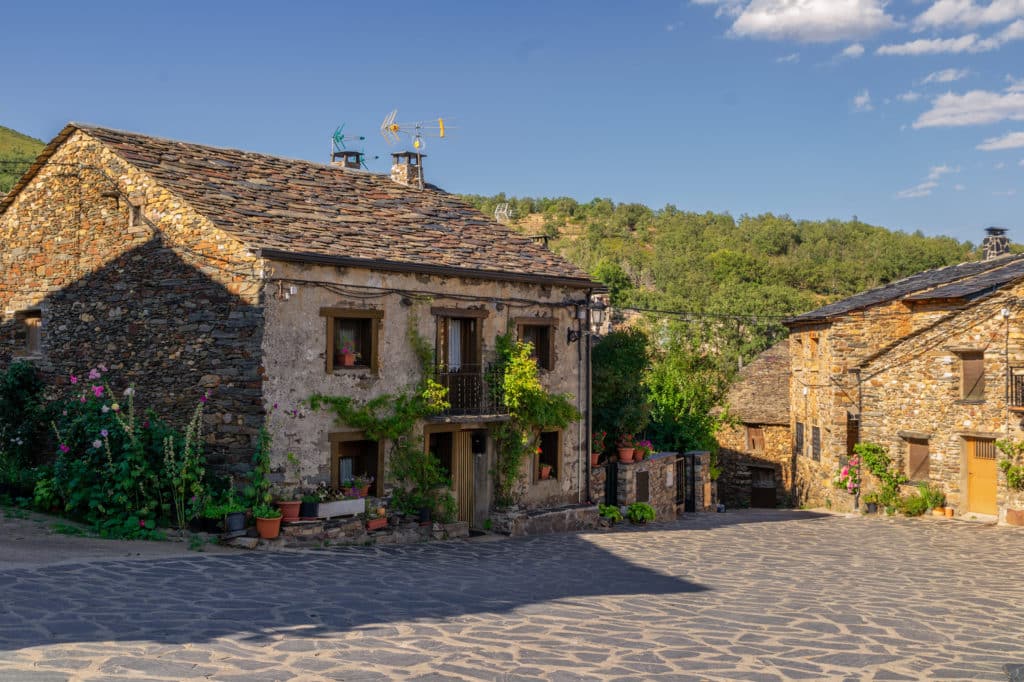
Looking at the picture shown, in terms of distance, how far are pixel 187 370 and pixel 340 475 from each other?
3.05m

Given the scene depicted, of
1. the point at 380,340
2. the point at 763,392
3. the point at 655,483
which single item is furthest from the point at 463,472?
the point at 763,392

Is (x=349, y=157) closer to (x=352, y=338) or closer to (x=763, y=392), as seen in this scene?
(x=352, y=338)

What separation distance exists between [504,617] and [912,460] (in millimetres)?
19947

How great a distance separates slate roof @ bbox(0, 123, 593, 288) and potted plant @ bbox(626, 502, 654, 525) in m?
5.70

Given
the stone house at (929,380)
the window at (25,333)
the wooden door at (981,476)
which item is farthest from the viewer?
the wooden door at (981,476)

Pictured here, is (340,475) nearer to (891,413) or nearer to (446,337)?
(446,337)

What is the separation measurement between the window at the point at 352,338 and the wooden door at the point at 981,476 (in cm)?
1712

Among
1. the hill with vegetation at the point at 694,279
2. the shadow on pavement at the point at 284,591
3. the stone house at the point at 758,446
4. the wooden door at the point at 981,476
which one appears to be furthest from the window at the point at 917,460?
the shadow on pavement at the point at 284,591

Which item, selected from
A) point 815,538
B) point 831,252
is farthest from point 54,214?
point 831,252

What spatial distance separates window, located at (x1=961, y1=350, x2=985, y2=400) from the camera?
2505 cm

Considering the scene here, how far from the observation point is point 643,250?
85438 millimetres

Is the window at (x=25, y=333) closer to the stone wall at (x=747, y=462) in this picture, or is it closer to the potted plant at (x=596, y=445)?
the potted plant at (x=596, y=445)

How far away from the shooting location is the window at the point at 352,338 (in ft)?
51.9

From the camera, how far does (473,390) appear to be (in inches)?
730
